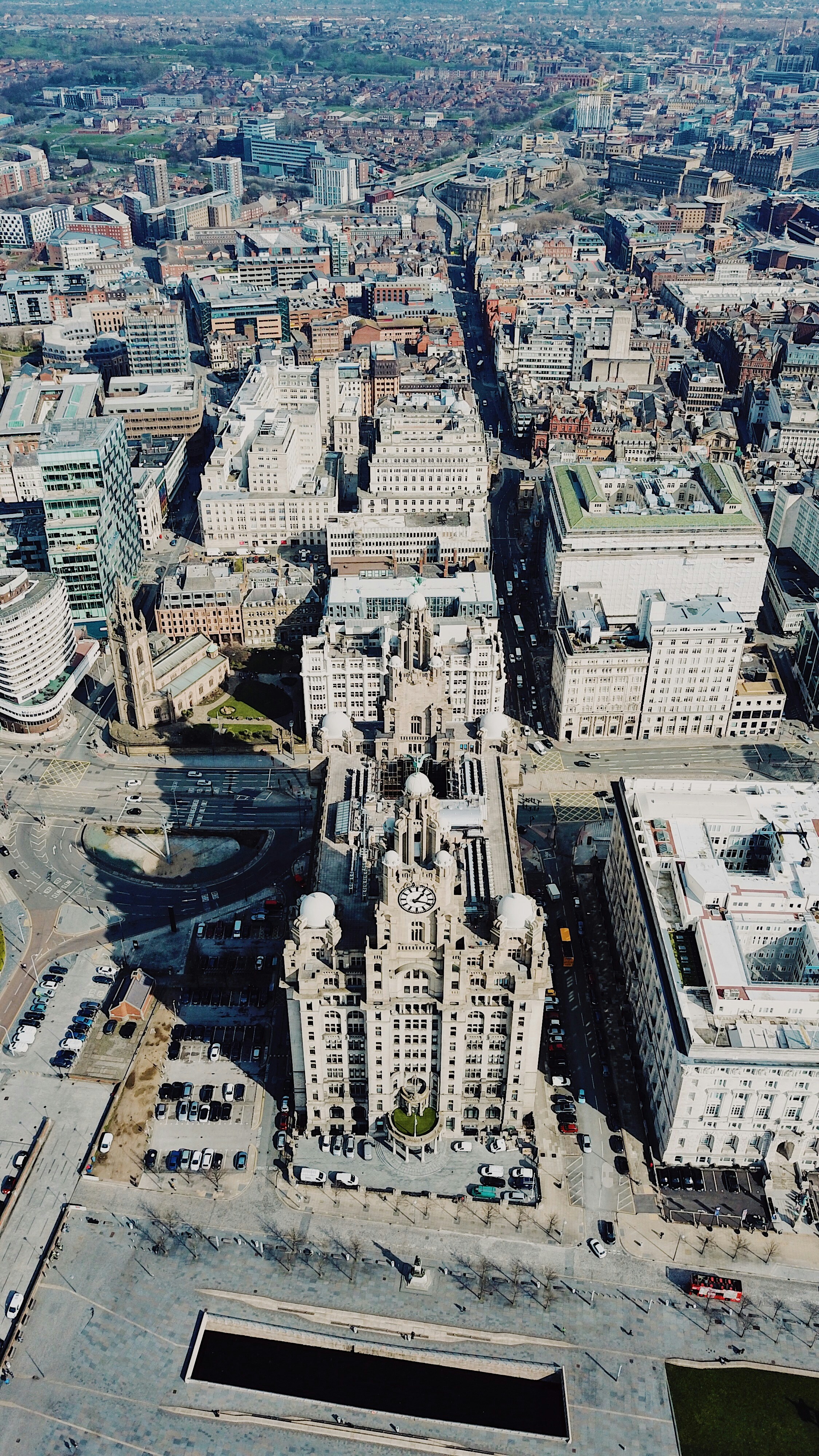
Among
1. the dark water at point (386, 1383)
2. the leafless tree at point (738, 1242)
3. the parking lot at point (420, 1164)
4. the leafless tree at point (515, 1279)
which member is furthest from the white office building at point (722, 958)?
the dark water at point (386, 1383)

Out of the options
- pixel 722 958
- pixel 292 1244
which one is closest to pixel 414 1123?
pixel 292 1244

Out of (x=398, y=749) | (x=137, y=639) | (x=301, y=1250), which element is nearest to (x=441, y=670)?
(x=398, y=749)

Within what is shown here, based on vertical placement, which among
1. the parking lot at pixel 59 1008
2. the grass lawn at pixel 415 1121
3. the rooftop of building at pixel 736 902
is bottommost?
the parking lot at pixel 59 1008

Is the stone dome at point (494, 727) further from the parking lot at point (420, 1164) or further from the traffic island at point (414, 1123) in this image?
the parking lot at point (420, 1164)

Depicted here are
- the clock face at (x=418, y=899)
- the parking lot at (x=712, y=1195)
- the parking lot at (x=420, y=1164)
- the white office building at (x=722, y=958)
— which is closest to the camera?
the clock face at (x=418, y=899)

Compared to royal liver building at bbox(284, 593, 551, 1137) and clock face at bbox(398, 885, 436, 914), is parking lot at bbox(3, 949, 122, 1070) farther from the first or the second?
clock face at bbox(398, 885, 436, 914)

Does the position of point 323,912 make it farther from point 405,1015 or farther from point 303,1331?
point 303,1331

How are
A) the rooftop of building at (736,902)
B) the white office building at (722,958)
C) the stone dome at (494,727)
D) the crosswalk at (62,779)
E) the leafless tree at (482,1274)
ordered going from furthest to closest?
the crosswalk at (62,779), the stone dome at (494,727), the rooftop of building at (736,902), the white office building at (722,958), the leafless tree at (482,1274)

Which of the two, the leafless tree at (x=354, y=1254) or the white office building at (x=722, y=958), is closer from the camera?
the leafless tree at (x=354, y=1254)
